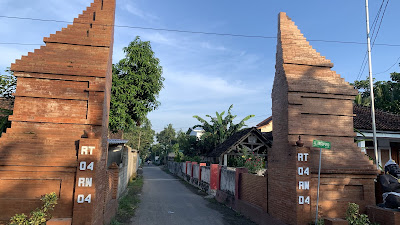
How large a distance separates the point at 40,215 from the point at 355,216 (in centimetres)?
763

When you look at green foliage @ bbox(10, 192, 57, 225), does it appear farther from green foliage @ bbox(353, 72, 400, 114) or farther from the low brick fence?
green foliage @ bbox(353, 72, 400, 114)

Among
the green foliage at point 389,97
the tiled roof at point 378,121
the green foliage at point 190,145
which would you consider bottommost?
the green foliage at point 190,145

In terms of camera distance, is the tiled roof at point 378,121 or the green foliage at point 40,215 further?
the tiled roof at point 378,121

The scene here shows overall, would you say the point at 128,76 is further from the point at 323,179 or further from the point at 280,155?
the point at 323,179

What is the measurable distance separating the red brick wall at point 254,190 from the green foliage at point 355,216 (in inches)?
102

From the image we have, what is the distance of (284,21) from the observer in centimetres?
918

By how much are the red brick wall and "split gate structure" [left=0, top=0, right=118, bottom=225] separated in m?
5.18

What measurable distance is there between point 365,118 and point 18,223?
19329mm

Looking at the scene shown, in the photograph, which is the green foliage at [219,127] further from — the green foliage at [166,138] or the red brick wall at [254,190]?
the green foliage at [166,138]

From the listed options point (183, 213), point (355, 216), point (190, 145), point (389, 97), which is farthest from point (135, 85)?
point (389, 97)

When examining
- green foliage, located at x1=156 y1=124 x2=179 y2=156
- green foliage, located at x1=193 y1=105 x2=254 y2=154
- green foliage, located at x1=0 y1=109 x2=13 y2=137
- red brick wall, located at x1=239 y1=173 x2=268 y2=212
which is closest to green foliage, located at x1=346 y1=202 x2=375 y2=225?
red brick wall, located at x1=239 y1=173 x2=268 y2=212

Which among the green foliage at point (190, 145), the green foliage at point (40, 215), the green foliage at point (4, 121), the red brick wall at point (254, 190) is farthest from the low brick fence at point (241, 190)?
the green foliage at point (190, 145)

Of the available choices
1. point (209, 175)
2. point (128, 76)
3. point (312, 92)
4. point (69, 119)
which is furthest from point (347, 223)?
point (128, 76)

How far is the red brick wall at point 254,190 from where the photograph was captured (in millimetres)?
9385
